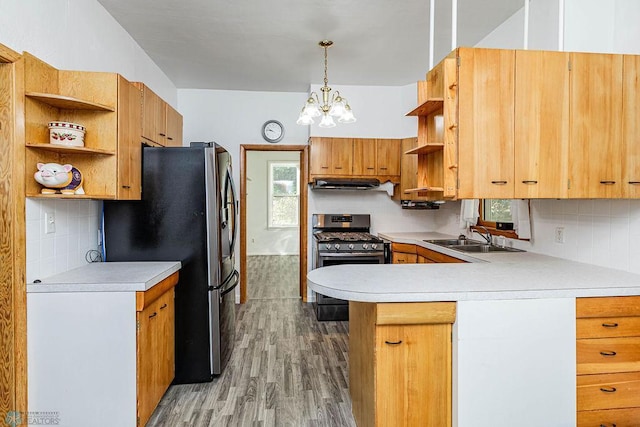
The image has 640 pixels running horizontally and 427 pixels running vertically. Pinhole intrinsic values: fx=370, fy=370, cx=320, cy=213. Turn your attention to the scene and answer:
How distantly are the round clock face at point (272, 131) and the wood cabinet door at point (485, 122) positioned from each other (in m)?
3.12

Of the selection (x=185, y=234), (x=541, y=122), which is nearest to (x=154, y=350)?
(x=185, y=234)

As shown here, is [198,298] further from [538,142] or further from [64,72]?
[538,142]

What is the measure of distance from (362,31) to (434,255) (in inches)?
82.7

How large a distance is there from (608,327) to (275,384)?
2.05 metres

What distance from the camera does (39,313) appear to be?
190 centimetres

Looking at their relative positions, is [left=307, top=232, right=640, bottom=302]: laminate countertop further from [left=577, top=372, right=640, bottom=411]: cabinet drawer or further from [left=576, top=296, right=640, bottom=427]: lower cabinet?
[left=577, top=372, right=640, bottom=411]: cabinet drawer

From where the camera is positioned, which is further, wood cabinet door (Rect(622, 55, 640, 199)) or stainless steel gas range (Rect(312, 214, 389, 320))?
stainless steel gas range (Rect(312, 214, 389, 320))

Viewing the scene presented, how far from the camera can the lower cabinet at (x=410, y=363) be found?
1701 millimetres

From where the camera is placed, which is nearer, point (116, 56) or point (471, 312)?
point (471, 312)

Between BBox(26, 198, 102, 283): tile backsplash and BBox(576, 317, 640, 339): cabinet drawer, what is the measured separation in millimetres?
2793

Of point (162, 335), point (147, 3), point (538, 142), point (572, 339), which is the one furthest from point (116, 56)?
point (572, 339)

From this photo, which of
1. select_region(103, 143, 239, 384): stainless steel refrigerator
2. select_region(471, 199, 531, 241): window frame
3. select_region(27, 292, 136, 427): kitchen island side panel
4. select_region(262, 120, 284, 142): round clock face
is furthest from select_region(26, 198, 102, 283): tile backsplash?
select_region(471, 199, 531, 241): window frame

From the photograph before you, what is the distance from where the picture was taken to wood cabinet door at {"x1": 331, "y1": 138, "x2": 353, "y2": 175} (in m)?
4.38

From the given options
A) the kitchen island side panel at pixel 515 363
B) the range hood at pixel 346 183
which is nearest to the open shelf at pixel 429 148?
the kitchen island side panel at pixel 515 363
